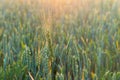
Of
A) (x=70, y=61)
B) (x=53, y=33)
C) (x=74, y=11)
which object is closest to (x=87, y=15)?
(x=74, y=11)

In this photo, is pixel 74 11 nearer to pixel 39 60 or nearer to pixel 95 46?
pixel 95 46

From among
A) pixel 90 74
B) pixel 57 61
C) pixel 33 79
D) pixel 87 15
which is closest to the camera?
pixel 33 79

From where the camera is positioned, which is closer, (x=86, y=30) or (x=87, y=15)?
(x=86, y=30)

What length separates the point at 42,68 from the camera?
148cm

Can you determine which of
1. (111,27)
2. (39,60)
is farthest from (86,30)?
(39,60)

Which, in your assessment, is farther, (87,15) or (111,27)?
(87,15)

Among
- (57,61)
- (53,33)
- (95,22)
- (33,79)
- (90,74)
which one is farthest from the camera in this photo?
(95,22)

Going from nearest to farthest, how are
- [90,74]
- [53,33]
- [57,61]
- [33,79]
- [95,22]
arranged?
1. [33,79]
2. [90,74]
3. [57,61]
4. [53,33]
5. [95,22]

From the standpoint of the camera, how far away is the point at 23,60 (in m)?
1.52

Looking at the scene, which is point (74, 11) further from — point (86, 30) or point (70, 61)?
point (70, 61)

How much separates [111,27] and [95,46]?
0.43 metres

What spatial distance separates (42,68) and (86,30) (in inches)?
26.6

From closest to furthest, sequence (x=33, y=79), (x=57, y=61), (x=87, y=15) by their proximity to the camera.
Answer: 1. (x=33, y=79)
2. (x=57, y=61)
3. (x=87, y=15)

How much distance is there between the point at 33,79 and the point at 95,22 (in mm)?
991
